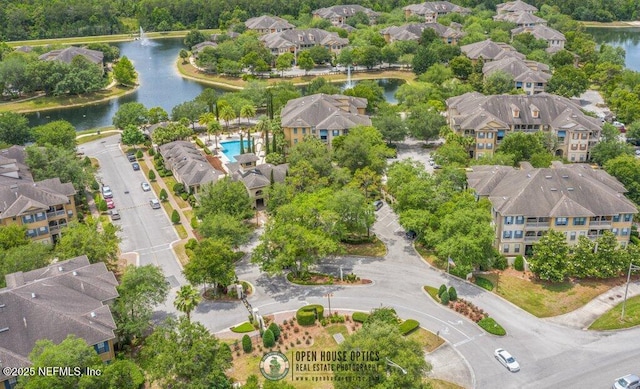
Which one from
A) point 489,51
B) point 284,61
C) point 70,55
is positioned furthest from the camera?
point 284,61

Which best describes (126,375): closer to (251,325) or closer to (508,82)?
(251,325)

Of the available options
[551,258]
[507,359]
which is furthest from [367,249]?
[507,359]

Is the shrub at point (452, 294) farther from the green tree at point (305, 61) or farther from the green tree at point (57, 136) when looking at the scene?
the green tree at point (305, 61)

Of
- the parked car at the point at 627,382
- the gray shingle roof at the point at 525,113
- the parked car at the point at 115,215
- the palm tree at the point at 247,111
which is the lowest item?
the parked car at the point at 627,382

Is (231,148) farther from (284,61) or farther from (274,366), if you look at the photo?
(274,366)

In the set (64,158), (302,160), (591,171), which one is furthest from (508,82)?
(64,158)

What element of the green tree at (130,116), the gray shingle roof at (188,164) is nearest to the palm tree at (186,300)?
the gray shingle roof at (188,164)

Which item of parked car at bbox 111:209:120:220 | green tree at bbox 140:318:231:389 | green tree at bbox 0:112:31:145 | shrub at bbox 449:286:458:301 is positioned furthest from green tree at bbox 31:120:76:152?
shrub at bbox 449:286:458:301
